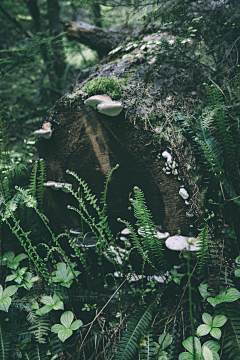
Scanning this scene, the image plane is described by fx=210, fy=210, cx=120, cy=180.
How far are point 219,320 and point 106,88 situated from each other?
A: 228 centimetres

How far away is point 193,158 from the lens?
2178 mm

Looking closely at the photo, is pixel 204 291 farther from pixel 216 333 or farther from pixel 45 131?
pixel 45 131

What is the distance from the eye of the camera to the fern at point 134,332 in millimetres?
1600

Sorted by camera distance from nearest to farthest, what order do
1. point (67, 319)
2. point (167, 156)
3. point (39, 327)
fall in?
1. point (67, 319)
2. point (39, 327)
3. point (167, 156)

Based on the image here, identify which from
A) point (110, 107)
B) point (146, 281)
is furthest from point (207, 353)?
point (110, 107)

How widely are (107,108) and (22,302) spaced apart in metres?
1.97

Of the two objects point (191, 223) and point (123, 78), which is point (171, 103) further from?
point (191, 223)

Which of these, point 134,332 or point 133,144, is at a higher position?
point 133,144

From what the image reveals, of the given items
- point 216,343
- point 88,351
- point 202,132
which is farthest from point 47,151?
point 216,343

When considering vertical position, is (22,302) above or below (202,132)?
below

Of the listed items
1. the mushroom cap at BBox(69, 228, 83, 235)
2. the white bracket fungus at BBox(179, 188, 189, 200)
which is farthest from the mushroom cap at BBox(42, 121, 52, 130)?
the white bracket fungus at BBox(179, 188, 189, 200)

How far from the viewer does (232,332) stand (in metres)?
1.50

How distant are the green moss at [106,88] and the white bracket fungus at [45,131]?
59 centimetres

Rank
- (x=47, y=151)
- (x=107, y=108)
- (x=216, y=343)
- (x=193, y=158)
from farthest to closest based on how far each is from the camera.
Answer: (x=47, y=151) < (x=193, y=158) < (x=107, y=108) < (x=216, y=343)
